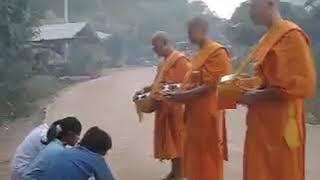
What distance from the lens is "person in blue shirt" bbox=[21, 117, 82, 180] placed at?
16.8ft

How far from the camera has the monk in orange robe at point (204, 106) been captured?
268 inches

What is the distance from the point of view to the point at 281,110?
5.28 meters

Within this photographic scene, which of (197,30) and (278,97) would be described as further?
(197,30)

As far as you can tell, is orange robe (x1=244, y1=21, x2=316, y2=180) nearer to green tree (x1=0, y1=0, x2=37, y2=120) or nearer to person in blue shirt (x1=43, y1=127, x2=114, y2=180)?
person in blue shirt (x1=43, y1=127, x2=114, y2=180)

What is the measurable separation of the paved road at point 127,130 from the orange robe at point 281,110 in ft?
11.9

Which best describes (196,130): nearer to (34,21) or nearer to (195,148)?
(195,148)

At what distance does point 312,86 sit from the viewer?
5121mm

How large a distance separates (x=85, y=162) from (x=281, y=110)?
55.1 inches

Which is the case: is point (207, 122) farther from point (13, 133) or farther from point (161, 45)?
point (13, 133)

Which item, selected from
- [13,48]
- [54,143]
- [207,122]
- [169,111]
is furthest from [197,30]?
[13,48]

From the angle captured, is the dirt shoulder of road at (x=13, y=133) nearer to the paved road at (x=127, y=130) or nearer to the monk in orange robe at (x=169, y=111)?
the paved road at (x=127, y=130)

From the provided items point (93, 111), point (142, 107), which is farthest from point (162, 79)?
point (93, 111)

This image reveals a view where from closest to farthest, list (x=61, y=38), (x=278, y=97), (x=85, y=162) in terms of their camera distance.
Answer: (x=85, y=162)
(x=278, y=97)
(x=61, y=38)

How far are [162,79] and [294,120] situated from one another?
311 centimetres
